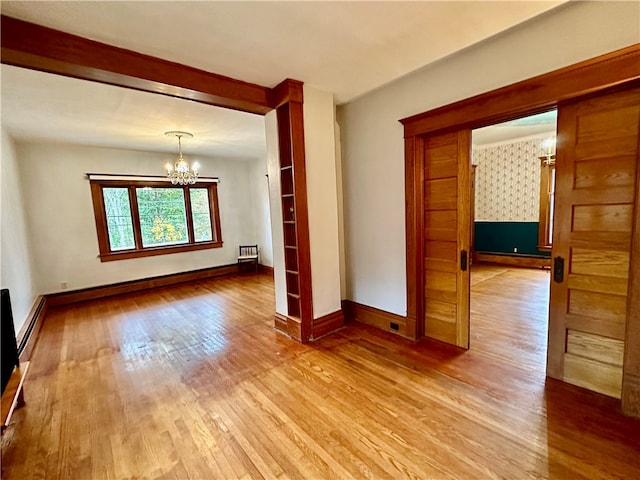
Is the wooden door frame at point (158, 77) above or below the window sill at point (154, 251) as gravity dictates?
above

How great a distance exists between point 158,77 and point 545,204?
7.09m

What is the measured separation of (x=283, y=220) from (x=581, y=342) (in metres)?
2.80

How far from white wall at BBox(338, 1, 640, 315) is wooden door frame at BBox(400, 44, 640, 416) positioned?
88 millimetres

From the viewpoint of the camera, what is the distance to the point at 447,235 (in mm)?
2822

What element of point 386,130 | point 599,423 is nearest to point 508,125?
point 386,130

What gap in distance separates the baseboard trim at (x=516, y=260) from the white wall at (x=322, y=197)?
5.07 meters

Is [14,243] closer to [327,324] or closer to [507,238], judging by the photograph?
[327,324]

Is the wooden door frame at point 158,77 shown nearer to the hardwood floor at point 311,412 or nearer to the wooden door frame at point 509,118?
the hardwood floor at point 311,412

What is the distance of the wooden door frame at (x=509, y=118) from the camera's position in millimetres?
1788

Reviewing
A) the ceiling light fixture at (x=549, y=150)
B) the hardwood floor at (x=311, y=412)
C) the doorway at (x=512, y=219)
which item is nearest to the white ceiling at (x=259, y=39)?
the doorway at (x=512, y=219)

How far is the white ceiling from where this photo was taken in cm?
181

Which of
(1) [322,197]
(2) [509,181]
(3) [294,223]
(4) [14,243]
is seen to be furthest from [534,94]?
(4) [14,243]

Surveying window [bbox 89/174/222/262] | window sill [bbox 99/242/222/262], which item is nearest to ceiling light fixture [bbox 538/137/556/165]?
window [bbox 89/174/222/262]

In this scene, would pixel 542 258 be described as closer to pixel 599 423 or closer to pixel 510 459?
pixel 599 423
